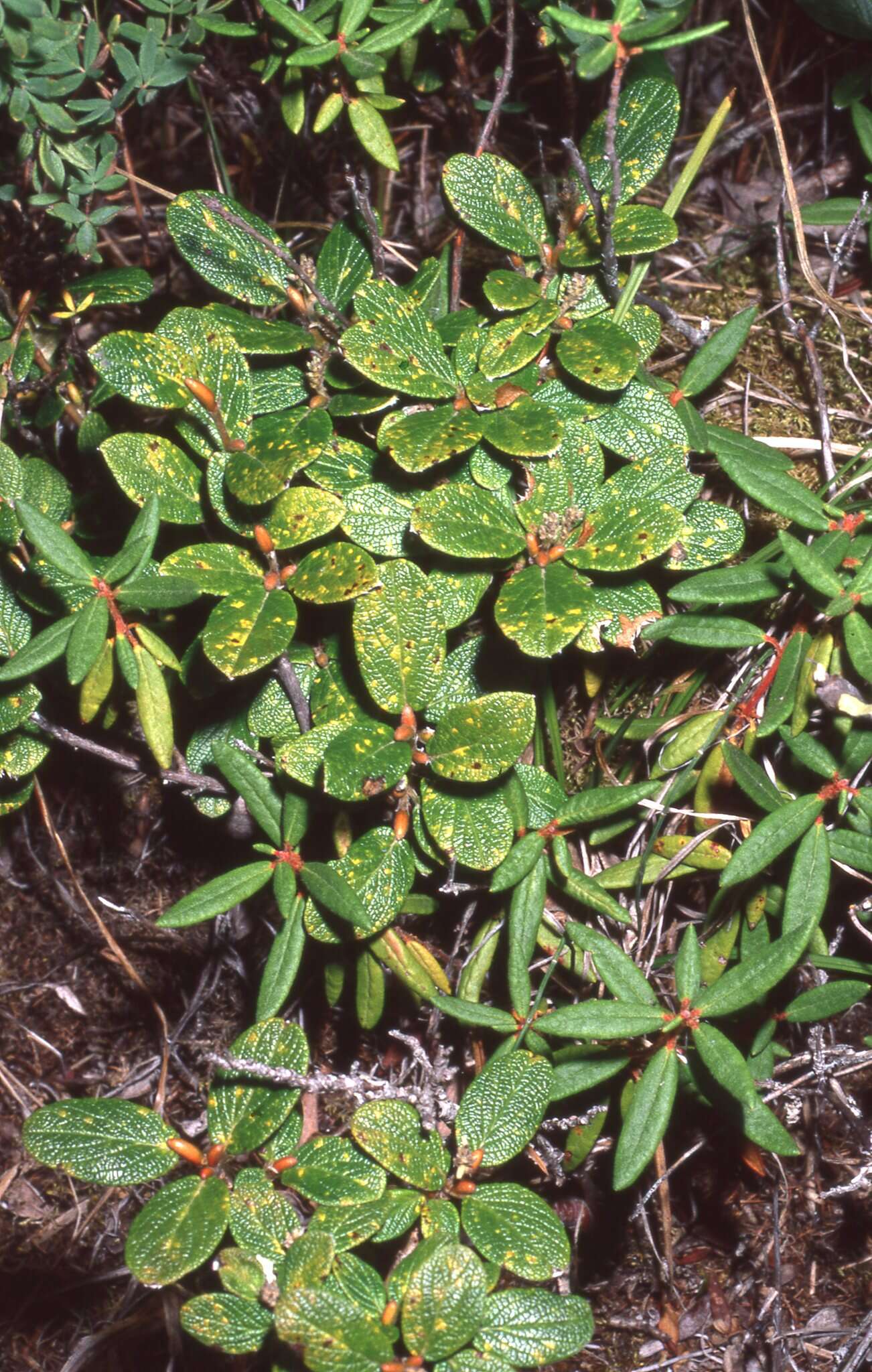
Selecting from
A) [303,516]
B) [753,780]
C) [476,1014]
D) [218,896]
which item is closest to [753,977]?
[753,780]

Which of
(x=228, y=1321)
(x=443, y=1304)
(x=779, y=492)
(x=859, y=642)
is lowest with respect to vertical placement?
(x=228, y=1321)

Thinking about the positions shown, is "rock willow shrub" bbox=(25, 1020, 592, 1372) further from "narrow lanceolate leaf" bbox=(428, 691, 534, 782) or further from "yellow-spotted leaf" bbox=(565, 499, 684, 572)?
"yellow-spotted leaf" bbox=(565, 499, 684, 572)

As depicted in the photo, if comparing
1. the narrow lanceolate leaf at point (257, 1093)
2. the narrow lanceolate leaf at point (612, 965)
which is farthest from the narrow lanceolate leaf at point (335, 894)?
the narrow lanceolate leaf at point (612, 965)

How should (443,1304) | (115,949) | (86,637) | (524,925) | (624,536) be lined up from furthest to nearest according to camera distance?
(115,949) < (524,925) < (624,536) < (86,637) < (443,1304)

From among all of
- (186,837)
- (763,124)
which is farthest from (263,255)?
(763,124)

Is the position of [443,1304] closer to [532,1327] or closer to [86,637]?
[532,1327]

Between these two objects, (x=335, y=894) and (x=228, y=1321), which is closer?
(x=228, y=1321)

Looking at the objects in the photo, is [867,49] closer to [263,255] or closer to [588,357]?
[588,357]
